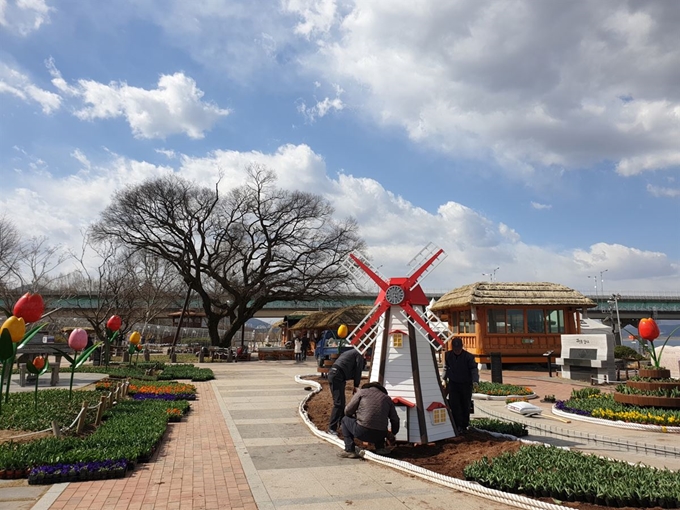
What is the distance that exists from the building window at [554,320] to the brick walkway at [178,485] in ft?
66.1

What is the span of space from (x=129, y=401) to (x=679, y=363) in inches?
699

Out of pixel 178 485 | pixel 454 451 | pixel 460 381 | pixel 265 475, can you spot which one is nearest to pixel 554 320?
pixel 460 381

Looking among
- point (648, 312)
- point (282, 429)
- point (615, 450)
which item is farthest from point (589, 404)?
point (648, 312)

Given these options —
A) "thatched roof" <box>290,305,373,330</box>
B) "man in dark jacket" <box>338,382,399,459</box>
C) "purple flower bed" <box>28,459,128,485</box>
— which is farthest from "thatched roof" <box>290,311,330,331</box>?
"purple flower bed" <box>28,459,128,485</box>

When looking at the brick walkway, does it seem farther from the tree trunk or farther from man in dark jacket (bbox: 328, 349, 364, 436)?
the tree trunk

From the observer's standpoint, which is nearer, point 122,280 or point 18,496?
point 18,496

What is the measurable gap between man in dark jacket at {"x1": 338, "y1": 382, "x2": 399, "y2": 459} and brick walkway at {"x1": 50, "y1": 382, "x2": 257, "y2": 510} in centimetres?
174

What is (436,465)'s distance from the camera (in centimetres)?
716

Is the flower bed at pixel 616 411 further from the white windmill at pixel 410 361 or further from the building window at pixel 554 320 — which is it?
the building window at pixel 554 320

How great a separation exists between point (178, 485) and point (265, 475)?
1146 mm

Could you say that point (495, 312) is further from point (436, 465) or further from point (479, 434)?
point (436, 465)

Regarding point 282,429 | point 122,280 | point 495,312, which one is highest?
point 122,280

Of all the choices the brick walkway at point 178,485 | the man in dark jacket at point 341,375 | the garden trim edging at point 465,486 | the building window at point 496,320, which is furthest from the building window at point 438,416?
the building window at point 496,320

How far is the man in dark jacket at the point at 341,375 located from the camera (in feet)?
30.1
